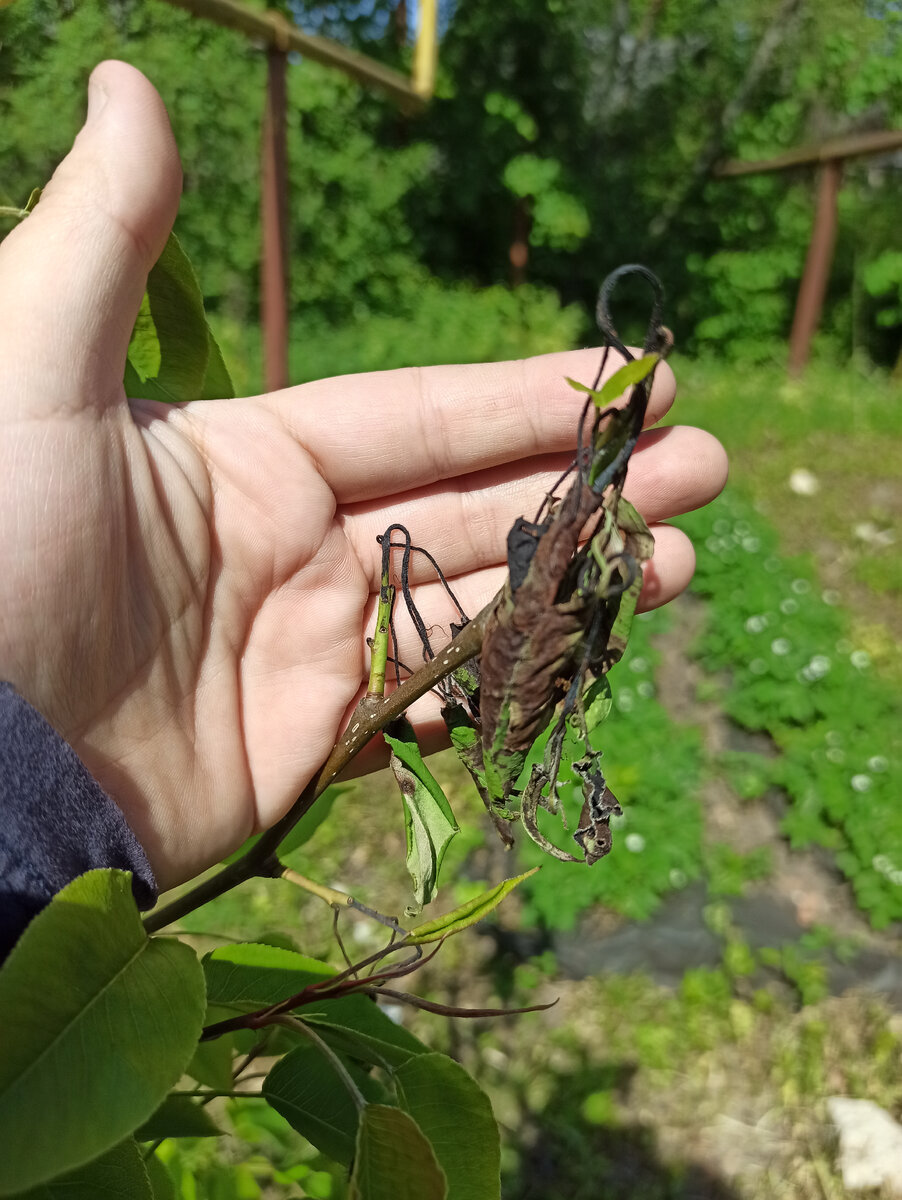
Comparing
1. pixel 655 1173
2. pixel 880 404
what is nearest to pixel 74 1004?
pixel 655 1173

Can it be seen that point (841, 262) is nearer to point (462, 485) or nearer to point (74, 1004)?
point (462, 485)

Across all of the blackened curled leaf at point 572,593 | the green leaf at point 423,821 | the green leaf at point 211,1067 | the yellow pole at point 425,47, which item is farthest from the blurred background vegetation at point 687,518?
the yellow pole at point 425,47

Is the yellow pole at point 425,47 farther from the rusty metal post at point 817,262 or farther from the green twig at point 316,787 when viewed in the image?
the rusty metal post at point 817,262

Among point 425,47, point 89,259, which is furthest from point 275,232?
point 89,259

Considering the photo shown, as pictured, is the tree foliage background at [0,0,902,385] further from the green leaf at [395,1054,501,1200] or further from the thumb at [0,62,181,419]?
the green leaf at [395,1054,501,1200]

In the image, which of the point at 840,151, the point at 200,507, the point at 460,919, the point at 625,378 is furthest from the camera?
the point at 840,151

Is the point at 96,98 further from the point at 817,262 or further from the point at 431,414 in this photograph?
the point at 817,262
